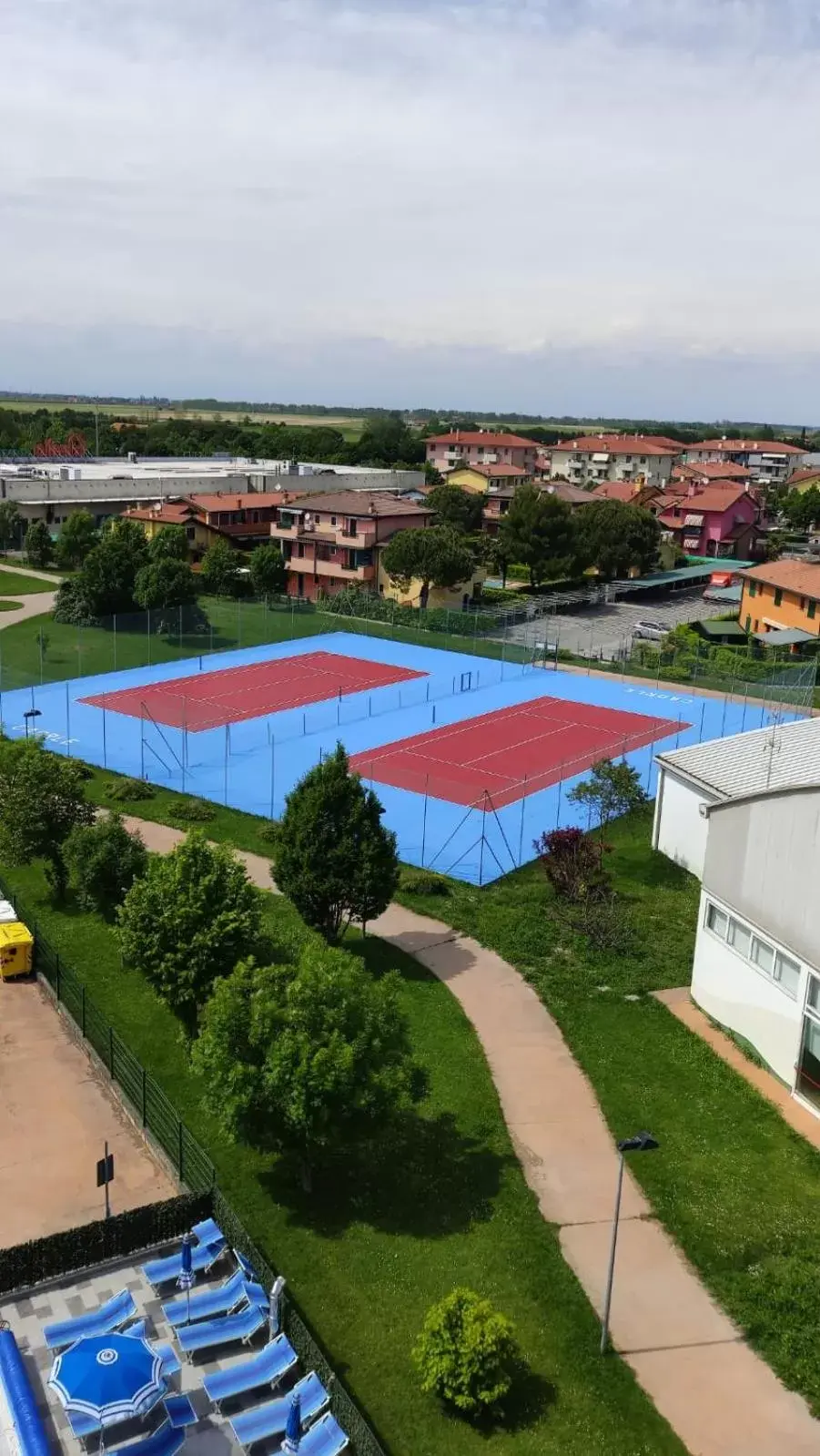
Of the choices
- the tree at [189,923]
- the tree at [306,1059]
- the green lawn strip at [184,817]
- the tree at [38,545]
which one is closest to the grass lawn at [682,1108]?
the tree at [306,1059]

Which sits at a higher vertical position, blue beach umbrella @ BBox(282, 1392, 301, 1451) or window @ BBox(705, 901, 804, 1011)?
window @ BBox(705, 901, 804, 1011)

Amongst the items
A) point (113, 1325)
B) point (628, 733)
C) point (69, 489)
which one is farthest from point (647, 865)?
point (69, 489)

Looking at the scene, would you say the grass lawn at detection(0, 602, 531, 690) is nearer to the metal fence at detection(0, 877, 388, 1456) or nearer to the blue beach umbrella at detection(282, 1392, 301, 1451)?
the metal fence at detection(0, 877, 388, 1456)

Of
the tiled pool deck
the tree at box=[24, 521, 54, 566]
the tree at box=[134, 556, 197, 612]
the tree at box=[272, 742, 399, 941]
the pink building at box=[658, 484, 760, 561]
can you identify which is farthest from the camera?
the pink building at box=[658, 484, 760, 561]

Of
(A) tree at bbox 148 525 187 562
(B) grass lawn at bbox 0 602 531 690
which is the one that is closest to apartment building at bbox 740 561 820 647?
(B) grass lawn at bbox 0 602 531 690

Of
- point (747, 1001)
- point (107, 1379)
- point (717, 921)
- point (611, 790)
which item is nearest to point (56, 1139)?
point (107, 1379)

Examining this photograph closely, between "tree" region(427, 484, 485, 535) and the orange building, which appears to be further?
"tree" region(427, 484, 485, 535)
